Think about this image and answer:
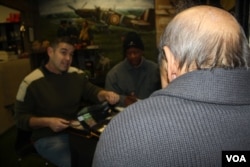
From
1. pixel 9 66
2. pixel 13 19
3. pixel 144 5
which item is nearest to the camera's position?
pixel 9 66

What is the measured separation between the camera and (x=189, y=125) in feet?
2.32


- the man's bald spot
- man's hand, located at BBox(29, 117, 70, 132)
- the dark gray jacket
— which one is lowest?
man's hand, located at BBox(29, 117, 70, 132)

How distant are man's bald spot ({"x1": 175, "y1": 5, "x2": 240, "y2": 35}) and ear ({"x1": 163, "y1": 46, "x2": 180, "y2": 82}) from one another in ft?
0.30

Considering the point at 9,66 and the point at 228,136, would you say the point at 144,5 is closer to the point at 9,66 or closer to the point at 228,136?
the point at 9,66

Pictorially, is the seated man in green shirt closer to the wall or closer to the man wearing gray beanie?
the man wearing gray beanie

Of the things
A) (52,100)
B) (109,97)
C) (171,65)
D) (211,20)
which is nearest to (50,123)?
(52,100)

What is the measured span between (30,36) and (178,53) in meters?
5.41

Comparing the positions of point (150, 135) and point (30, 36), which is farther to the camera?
point (30, 36)

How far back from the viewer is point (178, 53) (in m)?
0.80

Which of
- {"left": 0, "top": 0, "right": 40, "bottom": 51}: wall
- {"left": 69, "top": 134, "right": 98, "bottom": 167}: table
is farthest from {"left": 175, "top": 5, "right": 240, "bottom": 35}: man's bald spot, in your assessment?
{"left": 0, "top": 0, "right": 40, "bottom": 51}: wall

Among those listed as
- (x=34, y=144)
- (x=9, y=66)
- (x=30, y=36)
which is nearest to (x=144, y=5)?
(x=30, y=36)

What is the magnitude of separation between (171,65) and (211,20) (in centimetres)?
15

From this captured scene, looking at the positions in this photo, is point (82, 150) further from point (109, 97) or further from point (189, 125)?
point (189, 125)

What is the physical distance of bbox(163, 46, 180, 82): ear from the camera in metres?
0.82
